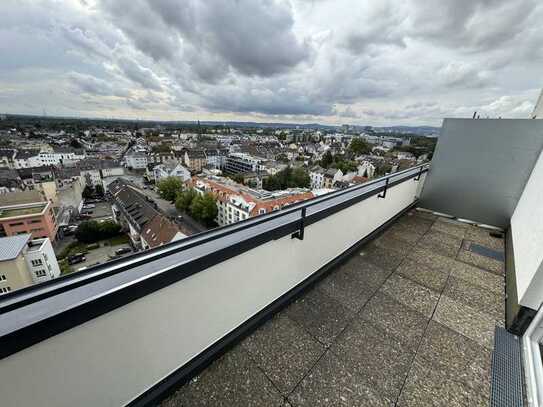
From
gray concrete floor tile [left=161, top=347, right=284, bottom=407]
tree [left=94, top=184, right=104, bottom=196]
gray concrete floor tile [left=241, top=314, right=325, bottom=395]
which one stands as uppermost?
gray concrete floor tile [left=241, top=314, right=325, bottom=395]

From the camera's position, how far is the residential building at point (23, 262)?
1.13 metres

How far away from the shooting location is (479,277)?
6.93ft

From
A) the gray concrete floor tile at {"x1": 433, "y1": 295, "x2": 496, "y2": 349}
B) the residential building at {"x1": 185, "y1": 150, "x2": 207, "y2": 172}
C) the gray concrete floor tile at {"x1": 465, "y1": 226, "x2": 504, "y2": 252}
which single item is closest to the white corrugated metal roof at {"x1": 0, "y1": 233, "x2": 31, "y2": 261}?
the gray concrete floor tile at {"x1": 433, "y1": 295, "x2": 496, "y2": 349}

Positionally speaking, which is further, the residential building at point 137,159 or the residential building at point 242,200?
the residential building at point 137,159

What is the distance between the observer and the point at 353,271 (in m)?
2.13

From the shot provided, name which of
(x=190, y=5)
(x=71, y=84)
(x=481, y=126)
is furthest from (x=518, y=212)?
(x=71, y=84)

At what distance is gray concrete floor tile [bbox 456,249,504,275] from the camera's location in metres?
2.23

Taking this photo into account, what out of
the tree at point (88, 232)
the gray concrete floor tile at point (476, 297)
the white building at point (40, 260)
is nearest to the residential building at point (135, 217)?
the tree at point (88, 232)

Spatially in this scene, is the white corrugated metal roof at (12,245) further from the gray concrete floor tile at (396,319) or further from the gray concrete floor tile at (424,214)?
the gray concrete floor tile at (424,214)

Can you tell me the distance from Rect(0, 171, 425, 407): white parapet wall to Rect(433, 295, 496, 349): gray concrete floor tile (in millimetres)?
1168

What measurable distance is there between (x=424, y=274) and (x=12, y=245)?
3.49 m

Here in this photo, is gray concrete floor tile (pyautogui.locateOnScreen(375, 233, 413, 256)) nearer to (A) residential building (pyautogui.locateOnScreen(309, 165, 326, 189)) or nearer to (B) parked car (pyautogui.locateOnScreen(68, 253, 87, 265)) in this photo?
(B) parked car (pyautogui.locateOnScreen(68, 253, 87, 265))

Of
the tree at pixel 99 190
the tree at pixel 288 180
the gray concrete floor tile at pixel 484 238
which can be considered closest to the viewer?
the gray concrete floor tile at pixel 484 238

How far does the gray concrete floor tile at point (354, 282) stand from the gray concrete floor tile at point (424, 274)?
0.22m
